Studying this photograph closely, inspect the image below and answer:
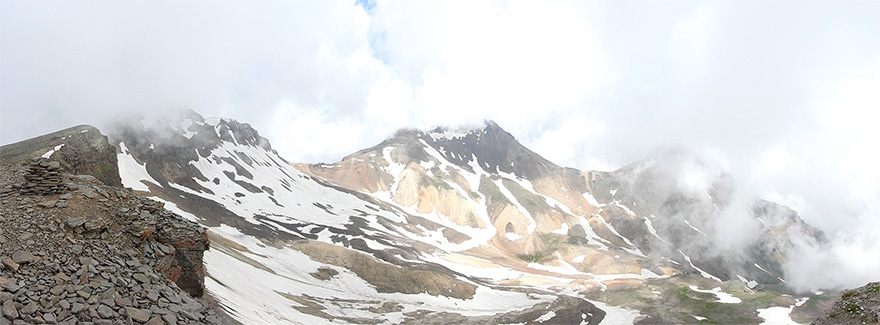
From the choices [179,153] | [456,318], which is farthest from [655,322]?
[179,153]

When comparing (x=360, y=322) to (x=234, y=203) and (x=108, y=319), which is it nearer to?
(x=108, y=319)

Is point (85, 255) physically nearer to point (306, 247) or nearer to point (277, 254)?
point (277, 254)

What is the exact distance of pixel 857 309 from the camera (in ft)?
56.0

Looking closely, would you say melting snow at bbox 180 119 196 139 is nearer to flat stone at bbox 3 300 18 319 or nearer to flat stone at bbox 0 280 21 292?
flat stone at bbox 0 280 21 292

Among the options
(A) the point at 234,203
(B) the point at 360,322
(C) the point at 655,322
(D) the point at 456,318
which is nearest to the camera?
(B) the point at 360,322

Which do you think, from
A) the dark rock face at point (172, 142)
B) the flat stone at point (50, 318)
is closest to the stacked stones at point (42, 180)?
the flat stone at point (50, 318)

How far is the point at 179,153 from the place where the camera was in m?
140

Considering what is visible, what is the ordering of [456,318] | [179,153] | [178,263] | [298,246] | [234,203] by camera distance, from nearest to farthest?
[178,263] → [456,318] → [298,246] → [234,203] → [179,153]

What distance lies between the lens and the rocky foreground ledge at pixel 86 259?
1217cm

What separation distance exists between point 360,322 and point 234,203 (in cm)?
8571

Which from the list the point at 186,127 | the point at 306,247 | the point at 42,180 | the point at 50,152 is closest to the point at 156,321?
the point at 42,180

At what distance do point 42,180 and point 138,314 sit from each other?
28.9 ft

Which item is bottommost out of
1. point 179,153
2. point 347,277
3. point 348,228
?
point 347,277

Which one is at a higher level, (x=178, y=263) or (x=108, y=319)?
(x=178, y=263)
